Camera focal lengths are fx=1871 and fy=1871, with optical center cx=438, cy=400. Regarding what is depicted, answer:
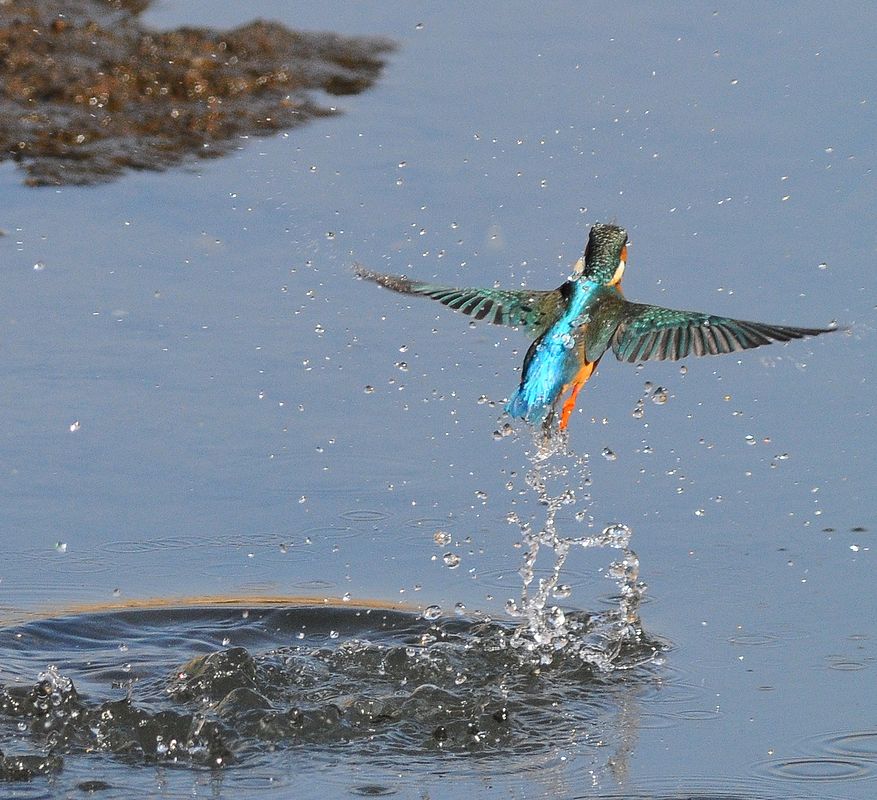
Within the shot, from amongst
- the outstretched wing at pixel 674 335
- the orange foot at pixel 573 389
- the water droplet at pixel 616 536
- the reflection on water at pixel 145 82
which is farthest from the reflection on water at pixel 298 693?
the reflection on water at pixel 145 82

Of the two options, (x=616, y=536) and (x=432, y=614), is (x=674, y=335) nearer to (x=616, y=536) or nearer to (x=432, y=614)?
(x=616, y=536)

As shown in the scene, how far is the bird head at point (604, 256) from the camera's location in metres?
5.47

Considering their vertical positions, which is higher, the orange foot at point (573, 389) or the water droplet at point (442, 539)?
the orange foot at point (573, 389)

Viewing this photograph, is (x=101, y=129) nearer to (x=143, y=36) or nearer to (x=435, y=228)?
(x=143, y=36)

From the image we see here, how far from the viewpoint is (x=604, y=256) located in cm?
548

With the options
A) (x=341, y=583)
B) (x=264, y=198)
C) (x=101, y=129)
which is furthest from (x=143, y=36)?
(x=341, y=583)

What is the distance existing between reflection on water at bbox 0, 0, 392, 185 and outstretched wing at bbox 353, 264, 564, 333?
4068 millimetres

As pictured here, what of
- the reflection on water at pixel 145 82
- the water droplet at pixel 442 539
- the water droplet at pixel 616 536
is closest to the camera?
the water droplet at pixel 616 536

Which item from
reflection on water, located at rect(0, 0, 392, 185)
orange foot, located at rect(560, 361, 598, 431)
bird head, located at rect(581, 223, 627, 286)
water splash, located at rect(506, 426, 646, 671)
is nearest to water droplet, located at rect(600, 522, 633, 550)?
water splash, located at rect(506, 426, 646, 671)

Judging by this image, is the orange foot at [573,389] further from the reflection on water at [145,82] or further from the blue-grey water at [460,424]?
the reflection on water at [145,82]

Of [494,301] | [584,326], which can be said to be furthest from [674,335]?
[494,301]

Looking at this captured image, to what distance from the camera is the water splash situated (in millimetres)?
5582

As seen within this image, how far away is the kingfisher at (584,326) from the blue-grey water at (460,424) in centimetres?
87

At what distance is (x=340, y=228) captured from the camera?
316 inches
